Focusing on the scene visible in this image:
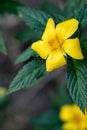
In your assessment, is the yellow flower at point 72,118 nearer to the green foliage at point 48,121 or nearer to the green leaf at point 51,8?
the green foliage at point 48,121

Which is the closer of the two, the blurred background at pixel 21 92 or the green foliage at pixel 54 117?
the green foliage at pixel 54 117

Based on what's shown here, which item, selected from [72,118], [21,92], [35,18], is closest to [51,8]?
[35,18]

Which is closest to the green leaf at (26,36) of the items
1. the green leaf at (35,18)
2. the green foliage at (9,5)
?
the green foliage at (9,5)

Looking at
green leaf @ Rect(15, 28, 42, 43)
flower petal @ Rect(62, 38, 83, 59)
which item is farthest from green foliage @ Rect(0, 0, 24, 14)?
flower petal @ Rect(62, 38, 83, 59)

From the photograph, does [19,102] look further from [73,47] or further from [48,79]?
[73,47]

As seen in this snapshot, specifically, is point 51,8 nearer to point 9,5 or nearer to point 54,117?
point 9,5

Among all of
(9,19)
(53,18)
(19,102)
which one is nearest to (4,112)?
(19,102)
